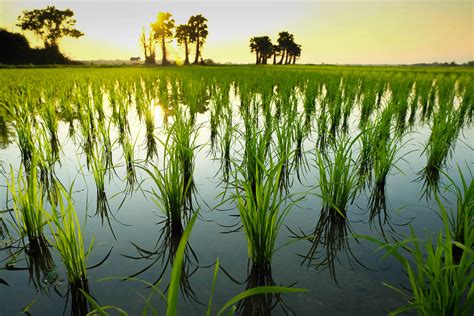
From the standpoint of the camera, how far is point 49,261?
193 centimetres

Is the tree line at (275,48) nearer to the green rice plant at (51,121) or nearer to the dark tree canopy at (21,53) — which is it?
the dark tree canopy at (21,53)

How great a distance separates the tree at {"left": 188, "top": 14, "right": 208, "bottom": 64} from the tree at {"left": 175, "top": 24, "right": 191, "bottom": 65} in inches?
29.1

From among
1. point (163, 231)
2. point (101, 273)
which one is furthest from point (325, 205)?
point (101, 273)

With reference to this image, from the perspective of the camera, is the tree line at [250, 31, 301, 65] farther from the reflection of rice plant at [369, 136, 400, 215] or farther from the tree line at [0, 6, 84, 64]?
the reflection of rice plant at [369, 136, 400, 215]

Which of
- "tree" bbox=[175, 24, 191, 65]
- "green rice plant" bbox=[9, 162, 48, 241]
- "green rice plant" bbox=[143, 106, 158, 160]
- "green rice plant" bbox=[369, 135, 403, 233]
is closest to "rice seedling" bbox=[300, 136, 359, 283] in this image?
"green rice plant" bbox=[369, 135, 403, 233]

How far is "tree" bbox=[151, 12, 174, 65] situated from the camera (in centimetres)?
5481

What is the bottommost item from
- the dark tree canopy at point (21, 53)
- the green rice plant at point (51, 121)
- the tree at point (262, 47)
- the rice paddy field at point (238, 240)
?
the rice paddy field at point (238, 240)

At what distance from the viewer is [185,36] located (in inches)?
2242

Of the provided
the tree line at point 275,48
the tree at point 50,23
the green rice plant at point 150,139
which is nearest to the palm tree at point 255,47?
the tree line at point 275,48

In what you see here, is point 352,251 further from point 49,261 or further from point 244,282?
point 49,261

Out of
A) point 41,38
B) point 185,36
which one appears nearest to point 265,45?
point 185,36

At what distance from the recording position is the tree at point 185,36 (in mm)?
56125

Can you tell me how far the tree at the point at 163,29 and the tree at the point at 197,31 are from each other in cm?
378

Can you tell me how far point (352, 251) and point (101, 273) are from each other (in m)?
1.66
